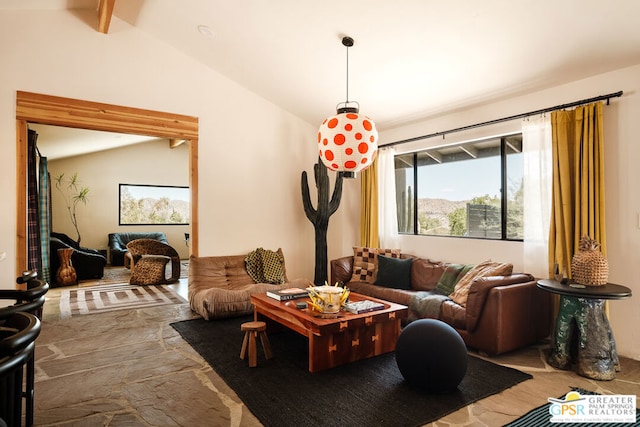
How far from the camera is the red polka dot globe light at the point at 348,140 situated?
2.96 m

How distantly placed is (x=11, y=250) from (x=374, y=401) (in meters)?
3.98

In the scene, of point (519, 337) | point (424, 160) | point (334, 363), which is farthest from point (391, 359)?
point (424, 160)

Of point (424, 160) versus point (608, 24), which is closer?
point (608, 24)

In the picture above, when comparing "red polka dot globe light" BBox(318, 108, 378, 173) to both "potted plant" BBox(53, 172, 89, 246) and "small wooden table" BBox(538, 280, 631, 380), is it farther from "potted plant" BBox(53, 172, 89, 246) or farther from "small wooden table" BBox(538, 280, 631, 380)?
"potted plant" BBox(53, 172, 89, 246)

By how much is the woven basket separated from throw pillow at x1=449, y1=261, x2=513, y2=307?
0.57 meters

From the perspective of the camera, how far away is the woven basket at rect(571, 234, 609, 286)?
2918 mm

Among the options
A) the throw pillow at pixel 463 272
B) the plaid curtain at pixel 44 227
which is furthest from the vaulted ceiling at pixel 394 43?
the plaid curtain at pixel 44 227

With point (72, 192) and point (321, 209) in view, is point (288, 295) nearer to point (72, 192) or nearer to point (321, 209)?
point (321, 209)

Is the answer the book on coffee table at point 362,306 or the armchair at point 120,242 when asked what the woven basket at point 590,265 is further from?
the armchair at point 120,242

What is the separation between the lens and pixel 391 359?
10.3 feet

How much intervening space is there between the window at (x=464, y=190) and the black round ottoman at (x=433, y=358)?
2.05 m

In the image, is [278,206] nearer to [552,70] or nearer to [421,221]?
[421,221]

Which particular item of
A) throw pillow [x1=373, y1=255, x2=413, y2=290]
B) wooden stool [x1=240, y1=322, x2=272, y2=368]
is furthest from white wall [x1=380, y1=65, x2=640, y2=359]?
wooden stool [x1=240, y1=322, x2=272, y2=368]

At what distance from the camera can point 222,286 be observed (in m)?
4.80
